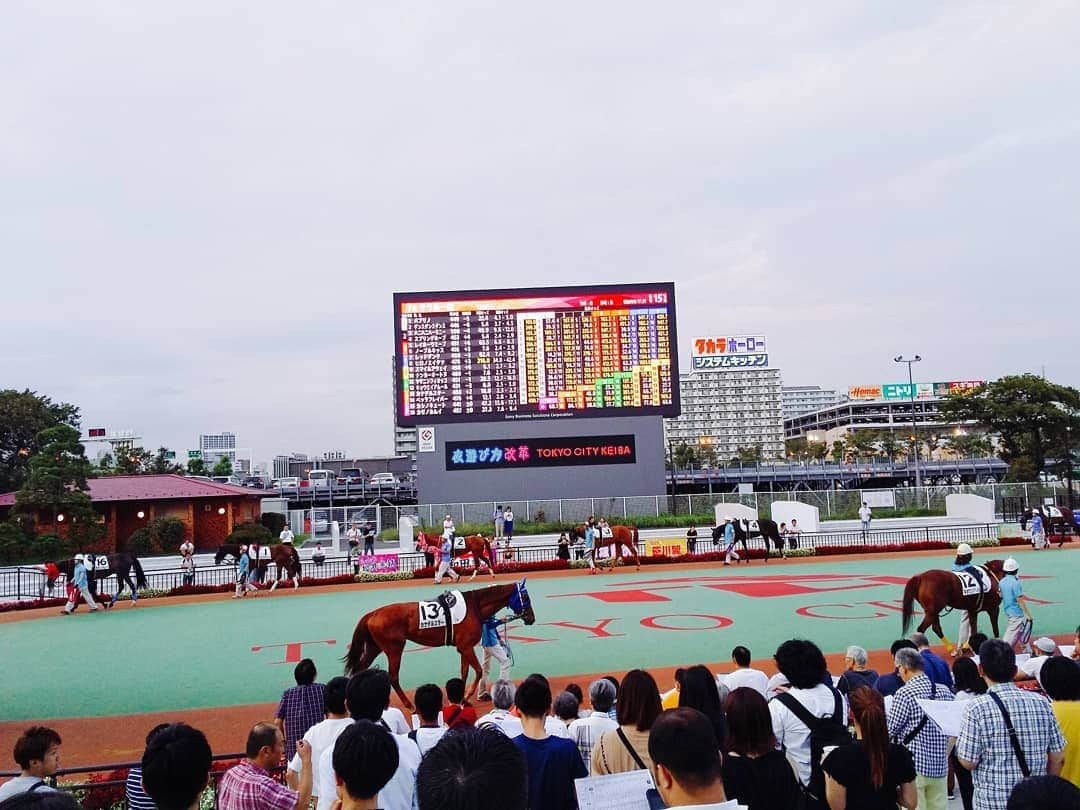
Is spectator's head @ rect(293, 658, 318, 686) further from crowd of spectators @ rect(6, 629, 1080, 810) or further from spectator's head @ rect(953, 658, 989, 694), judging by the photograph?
spectator's head @ rect(953, 658, 989, 694)

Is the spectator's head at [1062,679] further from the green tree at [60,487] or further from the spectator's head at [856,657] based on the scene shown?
the green tree at [60,487]

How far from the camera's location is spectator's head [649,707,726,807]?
259 centimetres

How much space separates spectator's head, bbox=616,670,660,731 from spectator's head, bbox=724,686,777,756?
2.24 ft

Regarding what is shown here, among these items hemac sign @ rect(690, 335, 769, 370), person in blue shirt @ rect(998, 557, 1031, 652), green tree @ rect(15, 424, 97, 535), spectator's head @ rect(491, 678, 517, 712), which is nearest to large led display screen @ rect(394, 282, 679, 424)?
green tree @ rect(15, 424, 97, 535)

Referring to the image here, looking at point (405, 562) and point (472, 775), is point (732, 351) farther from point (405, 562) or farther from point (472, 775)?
point (472, 775)

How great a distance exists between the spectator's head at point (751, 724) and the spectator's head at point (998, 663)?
2007mm

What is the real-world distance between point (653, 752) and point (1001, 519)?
41366 millimetres

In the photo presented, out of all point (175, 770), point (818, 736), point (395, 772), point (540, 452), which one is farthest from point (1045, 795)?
point (540, 452)

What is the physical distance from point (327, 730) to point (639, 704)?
6.60ft

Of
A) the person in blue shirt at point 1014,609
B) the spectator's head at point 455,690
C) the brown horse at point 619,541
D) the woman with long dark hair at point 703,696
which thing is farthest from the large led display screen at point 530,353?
the woman with long dark hair at point 703,696

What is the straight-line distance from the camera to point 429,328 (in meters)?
39.9

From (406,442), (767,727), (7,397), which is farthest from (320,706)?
(406,442)

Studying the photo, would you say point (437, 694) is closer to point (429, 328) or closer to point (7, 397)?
point (429, 328)

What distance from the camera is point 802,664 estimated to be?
173 inches
